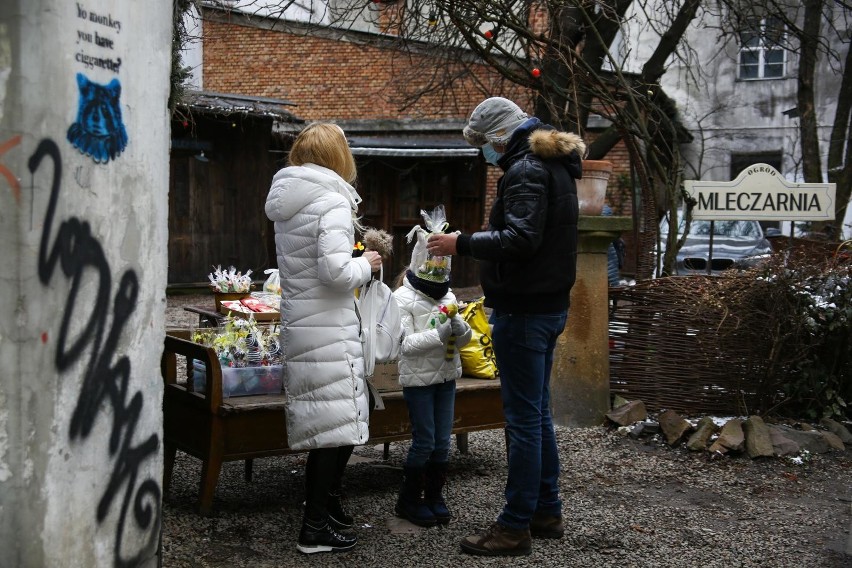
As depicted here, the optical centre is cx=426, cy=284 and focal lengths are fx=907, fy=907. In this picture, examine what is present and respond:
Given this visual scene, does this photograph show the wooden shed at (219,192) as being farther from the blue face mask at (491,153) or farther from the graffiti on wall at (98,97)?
the graffiti on wall at (98,97)

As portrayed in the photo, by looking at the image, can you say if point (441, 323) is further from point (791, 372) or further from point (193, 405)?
point (791, 372)

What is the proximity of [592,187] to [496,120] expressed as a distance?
8.08ft

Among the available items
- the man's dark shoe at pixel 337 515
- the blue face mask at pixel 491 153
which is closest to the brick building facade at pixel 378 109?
the blue face mask at pixel 491 153

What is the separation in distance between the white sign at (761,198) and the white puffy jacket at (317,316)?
438 cm

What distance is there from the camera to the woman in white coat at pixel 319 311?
3.90 m

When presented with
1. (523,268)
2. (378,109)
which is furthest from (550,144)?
(378,109)

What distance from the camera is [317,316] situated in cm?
395

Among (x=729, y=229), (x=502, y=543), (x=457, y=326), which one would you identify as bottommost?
(x=502, y=543)

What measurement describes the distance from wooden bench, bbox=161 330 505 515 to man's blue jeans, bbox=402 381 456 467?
0.46 meters

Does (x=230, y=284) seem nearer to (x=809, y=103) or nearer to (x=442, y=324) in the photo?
(x=442, y=324)

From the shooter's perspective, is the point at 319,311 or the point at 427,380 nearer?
the point at 319,311

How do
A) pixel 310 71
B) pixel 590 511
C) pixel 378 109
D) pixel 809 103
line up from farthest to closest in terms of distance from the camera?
1. pixel 310 71
2. pixel 378 109
3. pixel 809 103
4. pixel 590 511

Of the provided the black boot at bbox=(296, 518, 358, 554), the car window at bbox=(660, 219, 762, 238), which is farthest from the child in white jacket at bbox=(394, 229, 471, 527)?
the car window at bbox=(660, 219, 762, 238)

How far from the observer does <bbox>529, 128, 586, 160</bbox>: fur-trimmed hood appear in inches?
158
